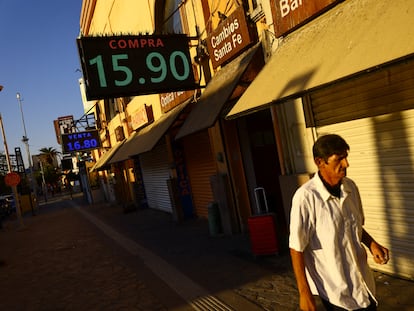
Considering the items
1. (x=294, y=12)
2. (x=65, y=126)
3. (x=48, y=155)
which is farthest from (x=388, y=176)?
(x=48, y=155)

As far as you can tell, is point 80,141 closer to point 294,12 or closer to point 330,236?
point 294,12

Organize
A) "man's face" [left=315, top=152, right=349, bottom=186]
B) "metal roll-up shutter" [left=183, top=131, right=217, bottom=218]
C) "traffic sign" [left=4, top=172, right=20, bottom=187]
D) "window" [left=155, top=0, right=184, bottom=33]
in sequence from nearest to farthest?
1. "man's face" [left=315, top=152, right=349, bottom=186]
2. "metal roll-up shutter" [left=183, top=131, right=217, bottom=218]
3. "window" [left=155, top=0, right=184, bottom=33]
4. "traffic sign" [left=4, top=172, right=20, bottom=187]

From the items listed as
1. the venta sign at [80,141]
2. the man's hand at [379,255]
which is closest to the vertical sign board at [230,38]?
the man's hand at [379,255]

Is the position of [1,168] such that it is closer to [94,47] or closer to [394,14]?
[94,47]

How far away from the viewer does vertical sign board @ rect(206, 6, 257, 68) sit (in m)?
7.43

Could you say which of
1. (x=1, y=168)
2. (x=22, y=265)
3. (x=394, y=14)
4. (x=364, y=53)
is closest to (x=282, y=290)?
(x=364, y=53)

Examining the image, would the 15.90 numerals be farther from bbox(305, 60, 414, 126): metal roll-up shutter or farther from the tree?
the tree

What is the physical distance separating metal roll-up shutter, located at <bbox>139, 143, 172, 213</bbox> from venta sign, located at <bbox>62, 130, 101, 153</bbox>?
8.98m

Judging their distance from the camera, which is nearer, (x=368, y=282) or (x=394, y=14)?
(x=368, y=282)

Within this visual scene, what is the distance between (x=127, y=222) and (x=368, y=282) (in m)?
13.3

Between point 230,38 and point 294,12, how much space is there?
236 centimetres

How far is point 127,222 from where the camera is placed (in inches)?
590

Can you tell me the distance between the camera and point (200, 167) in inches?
465

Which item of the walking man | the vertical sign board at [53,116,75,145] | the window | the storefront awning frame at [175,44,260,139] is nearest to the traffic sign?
the vertical sign board at [53,116,75,145]
